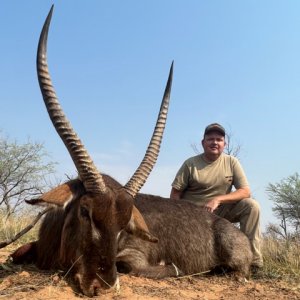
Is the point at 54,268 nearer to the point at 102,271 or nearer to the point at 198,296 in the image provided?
the point at 102,271

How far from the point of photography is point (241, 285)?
580 centimetres

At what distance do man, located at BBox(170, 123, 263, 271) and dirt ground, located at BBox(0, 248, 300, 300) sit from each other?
148cm

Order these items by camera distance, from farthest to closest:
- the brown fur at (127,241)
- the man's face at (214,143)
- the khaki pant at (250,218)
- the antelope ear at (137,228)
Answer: the man's face at (214,143) < the khaki pant at (250,218) < the antelope ear at (137,228) < the brown fur at (127,241)

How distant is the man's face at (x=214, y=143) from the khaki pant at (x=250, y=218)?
2.96ft

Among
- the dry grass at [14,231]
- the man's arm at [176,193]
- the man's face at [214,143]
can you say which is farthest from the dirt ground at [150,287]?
the man's face at [214,143]

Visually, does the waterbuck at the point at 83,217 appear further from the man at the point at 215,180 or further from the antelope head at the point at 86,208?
the man at the point at 215,180

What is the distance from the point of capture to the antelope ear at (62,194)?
14.5 feet

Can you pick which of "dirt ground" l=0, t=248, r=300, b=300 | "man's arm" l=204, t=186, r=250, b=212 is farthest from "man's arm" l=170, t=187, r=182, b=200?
"dirt ground" l=0, t=248, r=300, b=300

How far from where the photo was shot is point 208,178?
26.0 feet

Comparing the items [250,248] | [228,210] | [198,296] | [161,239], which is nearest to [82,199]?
[198,296]

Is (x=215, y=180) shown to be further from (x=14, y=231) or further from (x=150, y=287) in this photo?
(x=14, y=231)

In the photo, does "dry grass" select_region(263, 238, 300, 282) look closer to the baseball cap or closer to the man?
the man

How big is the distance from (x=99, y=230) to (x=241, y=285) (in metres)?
2.32

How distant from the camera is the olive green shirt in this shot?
791cm
